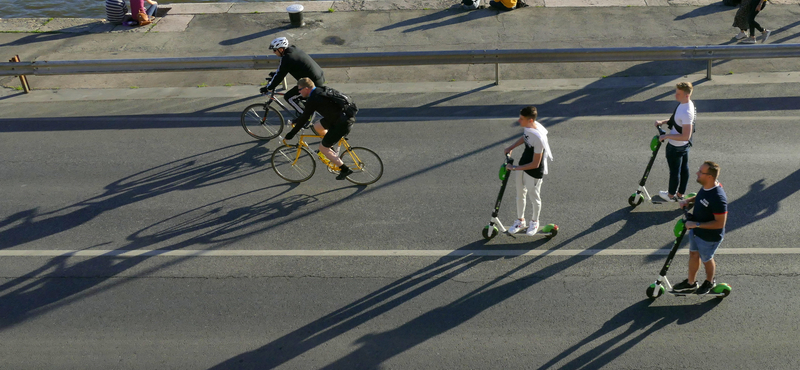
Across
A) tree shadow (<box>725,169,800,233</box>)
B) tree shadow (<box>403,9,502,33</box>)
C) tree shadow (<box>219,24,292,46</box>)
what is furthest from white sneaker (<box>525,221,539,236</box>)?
tree shadow (<box>219,24,292,46</box>)

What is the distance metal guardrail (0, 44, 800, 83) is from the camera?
39.5 ft

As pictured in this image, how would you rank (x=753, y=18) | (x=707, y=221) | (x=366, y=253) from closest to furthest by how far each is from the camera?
(x=707, y=221) → (x=366, y=253) → (x=753, y=18)

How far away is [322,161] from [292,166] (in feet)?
2.10

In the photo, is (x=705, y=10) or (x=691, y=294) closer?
(x=691, y=294)

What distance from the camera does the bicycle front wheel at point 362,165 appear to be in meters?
9.11

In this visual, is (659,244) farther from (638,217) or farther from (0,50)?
(0,50)

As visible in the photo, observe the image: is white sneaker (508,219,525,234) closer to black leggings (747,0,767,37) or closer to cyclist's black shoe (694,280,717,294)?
cyclist's black shoe (694,280,717,294)

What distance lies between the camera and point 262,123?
1072cm

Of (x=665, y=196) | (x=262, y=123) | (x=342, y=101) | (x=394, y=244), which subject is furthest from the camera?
(x=262, y=123)

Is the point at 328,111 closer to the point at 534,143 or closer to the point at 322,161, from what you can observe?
the point at 322,161

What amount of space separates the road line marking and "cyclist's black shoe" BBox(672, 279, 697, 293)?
871mm

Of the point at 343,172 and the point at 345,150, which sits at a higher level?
the point at 345,150

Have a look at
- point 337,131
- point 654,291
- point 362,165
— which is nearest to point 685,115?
point 654,291

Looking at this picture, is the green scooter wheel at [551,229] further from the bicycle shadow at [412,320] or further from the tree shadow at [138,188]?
the tree shadow at [138,188]
